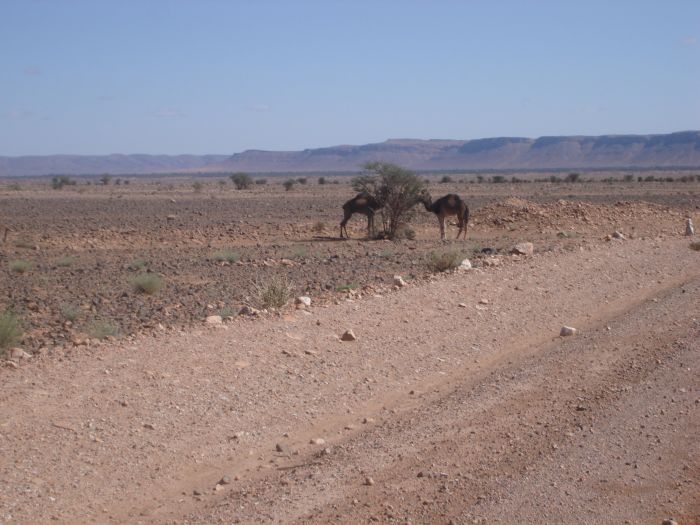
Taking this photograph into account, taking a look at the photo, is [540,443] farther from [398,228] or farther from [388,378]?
[398,228]

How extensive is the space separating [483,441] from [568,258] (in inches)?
473

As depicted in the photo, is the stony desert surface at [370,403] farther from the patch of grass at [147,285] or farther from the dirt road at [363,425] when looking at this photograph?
the patch of grass at [147,285]

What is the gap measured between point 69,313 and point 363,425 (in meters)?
8.01

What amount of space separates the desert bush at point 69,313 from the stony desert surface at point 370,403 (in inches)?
2.7

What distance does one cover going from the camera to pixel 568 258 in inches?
763

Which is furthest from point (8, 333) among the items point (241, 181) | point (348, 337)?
point (241, 181)

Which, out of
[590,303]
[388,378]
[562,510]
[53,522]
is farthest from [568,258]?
[53,522]

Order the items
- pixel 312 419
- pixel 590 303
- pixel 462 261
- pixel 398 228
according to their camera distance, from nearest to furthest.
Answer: pixel 312 419 → pixel 590 303 → pixel 462 261 → pixel 398 228

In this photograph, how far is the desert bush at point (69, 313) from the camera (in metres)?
15.1

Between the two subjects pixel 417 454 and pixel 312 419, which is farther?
pixel 312 419

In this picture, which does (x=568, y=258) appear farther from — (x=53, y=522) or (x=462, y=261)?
(x=53, y=522)

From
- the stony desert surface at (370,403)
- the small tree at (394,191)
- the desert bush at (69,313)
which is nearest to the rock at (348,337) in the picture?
the stony desert surface at (370,403)

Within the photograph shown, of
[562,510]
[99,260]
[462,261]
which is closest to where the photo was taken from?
[562,510]

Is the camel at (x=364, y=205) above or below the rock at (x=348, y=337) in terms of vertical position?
above
